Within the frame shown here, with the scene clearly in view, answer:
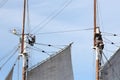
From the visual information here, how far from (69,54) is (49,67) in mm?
2934

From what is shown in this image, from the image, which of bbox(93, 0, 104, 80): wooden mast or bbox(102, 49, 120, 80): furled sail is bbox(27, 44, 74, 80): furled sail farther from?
bbox(102, 49, 120, 80): furled sail

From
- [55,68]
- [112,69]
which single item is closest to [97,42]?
[112,69]

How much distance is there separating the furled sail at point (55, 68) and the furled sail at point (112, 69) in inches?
181

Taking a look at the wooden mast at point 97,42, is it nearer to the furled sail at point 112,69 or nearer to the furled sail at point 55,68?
the furled sail at point 112,69

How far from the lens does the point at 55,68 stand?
91625mm

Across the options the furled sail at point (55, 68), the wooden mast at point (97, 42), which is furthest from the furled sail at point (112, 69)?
the furled sail at point (55, 68)

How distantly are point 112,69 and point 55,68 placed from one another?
700 cm

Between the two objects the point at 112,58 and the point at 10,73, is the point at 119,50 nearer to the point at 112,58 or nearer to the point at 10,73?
the point at 112,58

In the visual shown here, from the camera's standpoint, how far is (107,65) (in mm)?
88875

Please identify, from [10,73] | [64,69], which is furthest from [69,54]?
[10,73]

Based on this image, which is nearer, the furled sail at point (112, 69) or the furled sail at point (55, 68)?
the furled sail at point (112, 69)

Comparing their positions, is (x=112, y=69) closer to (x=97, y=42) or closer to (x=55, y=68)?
(x=97, y=42)

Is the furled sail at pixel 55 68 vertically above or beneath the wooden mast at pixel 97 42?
beneath

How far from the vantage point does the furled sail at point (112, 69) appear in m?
88.5
